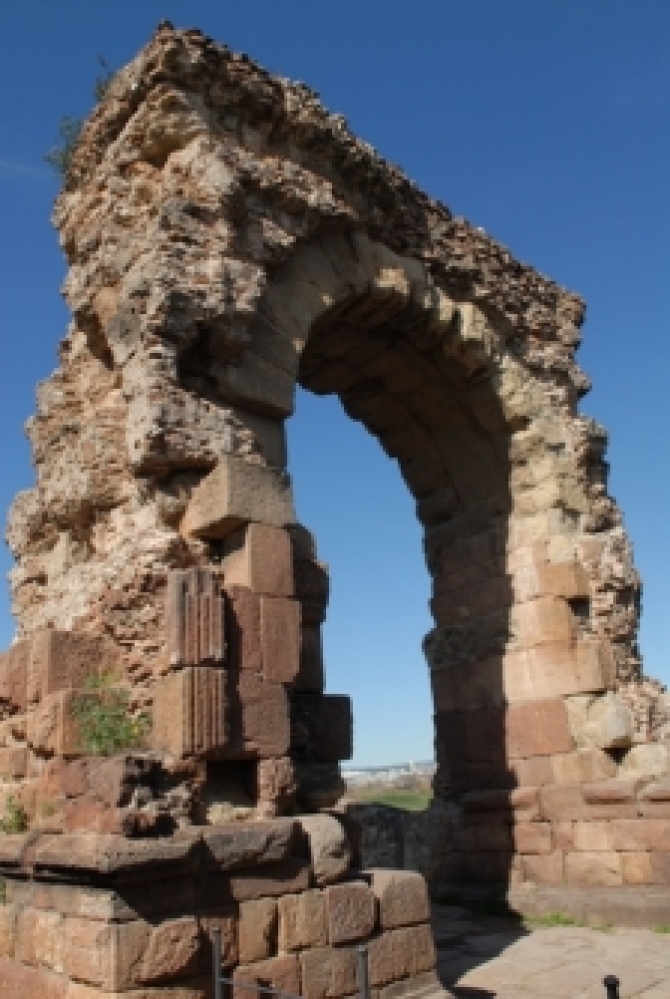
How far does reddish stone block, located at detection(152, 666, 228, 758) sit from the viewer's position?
4746 millimetres

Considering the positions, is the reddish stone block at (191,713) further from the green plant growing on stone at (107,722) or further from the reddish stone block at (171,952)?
the reddish stone block at (171,952)

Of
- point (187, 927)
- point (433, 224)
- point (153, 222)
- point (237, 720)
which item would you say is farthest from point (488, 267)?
point (187, 927)

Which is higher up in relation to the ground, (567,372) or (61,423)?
(567,372)

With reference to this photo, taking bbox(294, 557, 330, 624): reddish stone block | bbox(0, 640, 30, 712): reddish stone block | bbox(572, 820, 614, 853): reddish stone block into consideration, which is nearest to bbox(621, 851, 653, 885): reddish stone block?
bbox(572, 820, 614, 853): reddish stone block

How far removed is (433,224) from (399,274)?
1.09m

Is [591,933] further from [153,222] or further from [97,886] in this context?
[153,222]

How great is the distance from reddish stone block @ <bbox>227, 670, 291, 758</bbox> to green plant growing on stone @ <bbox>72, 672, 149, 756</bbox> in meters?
0.50

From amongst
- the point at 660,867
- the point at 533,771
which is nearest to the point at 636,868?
the point at 660,867

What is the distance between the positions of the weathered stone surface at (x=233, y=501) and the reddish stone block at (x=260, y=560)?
77 mm

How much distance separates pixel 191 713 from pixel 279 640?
0.74 m

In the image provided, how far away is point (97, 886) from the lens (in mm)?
4164

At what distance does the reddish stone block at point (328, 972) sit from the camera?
15.3ft

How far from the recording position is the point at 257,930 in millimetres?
4602

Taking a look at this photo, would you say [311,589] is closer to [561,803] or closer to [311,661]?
[311,661]
